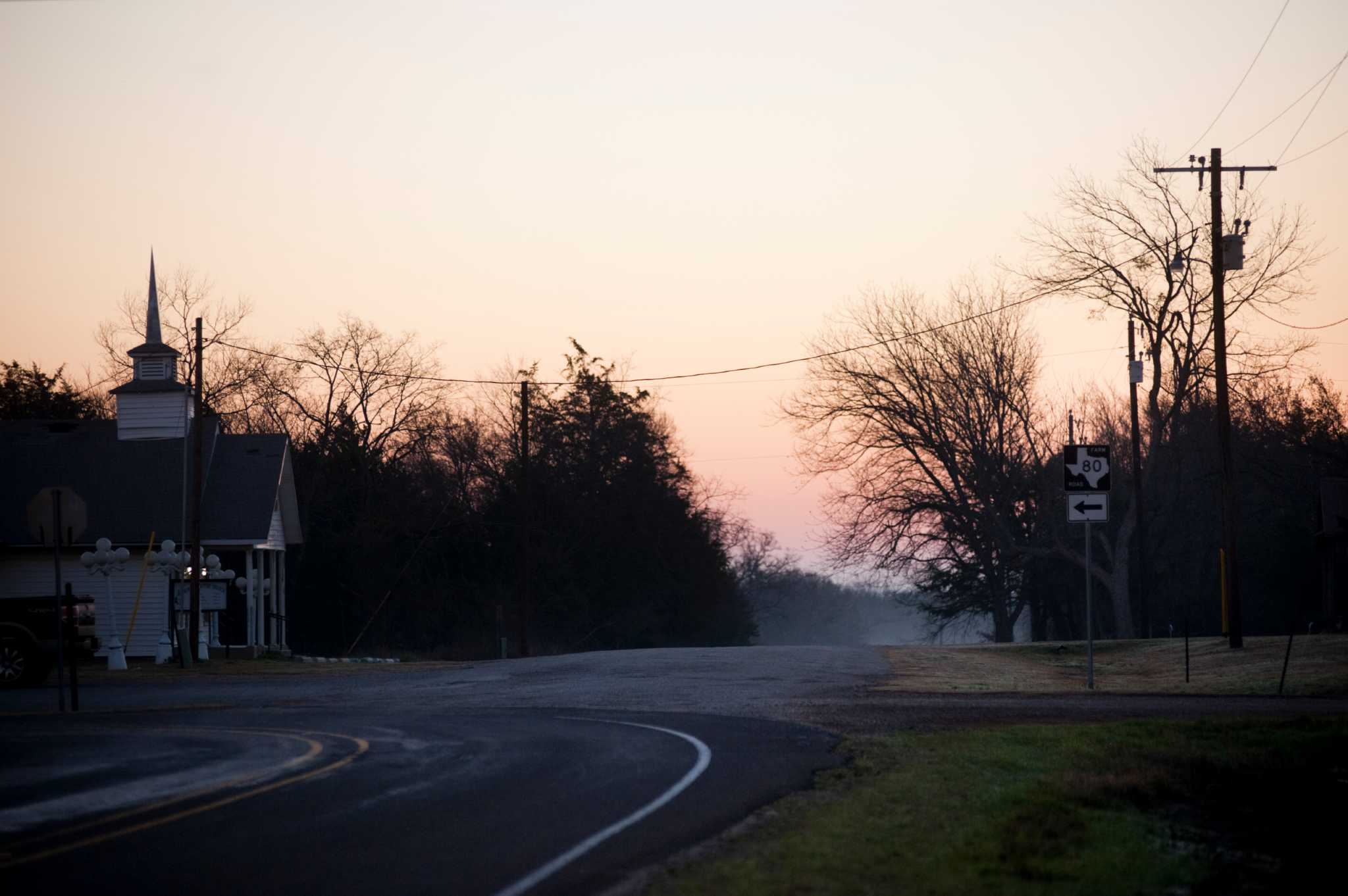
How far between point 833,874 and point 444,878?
219 centimetres

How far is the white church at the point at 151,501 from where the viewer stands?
39.6m

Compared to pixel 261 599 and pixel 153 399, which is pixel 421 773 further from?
pixel 153 399

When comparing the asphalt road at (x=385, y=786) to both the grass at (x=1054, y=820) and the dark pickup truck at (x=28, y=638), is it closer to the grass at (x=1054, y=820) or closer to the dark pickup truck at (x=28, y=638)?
the grass at (x=1054, y=820)

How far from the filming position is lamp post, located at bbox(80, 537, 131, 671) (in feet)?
99.5

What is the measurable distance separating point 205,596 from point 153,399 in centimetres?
967

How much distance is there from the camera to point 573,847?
8.23 metres

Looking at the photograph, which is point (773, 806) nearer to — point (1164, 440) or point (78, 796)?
point (78, 796)

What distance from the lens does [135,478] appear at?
137ft

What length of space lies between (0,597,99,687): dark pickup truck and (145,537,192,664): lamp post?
9233mm

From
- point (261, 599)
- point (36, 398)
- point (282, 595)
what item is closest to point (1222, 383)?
point (261, 599)

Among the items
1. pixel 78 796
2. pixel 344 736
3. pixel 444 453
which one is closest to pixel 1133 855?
pixel 78 796

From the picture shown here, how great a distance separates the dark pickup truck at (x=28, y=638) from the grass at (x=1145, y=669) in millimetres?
14786

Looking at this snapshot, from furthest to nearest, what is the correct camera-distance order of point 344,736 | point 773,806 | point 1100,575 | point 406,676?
point 1100,575 → point 406,676 → point 344,736 → point 773,806

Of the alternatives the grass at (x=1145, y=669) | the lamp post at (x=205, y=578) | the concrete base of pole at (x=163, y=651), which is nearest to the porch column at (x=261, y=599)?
the lamp post at (x=205, y=578)
